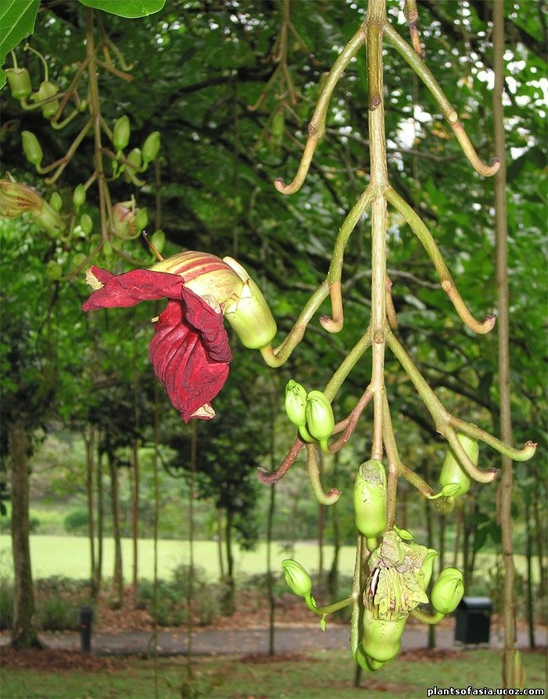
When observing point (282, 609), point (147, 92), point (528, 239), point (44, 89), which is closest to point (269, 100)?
point (147, 92)

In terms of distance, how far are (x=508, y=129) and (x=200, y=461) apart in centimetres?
683

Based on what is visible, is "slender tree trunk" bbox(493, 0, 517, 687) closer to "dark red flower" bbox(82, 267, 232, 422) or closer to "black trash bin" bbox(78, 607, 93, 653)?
"dark red flower" bbox(82, 267, 232, 422)

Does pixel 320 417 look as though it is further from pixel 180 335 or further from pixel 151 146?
pixel 151 146

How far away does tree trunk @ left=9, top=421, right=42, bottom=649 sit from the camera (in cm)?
775

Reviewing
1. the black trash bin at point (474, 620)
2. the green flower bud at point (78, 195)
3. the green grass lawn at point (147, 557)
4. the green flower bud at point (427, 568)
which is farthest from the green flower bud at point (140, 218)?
the black trash bin at point (474, 620)

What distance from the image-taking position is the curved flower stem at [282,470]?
580 millimetres

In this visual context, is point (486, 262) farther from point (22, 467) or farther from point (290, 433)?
point (290, 433)

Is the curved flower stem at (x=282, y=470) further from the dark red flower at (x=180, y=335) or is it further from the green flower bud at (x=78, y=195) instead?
the green flower bud at (x=78, y=195)

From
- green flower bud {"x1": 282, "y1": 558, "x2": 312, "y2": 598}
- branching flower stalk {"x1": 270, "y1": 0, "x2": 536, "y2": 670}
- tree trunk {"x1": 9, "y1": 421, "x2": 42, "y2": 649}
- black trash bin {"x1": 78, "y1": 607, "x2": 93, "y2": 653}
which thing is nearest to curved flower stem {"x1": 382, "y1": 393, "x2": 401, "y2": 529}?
branching flower stalk {"x1": 270, "y1": 0, "x2": 536, "y2": 670}

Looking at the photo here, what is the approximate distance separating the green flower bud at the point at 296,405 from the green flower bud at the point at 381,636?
0.14 metres

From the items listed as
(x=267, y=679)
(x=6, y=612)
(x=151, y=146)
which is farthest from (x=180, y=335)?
(x=6, y=612)

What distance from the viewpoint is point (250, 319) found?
0.66 meters

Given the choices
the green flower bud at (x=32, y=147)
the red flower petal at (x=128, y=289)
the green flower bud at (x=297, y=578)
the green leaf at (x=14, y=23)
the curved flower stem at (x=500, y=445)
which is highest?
the green flower bud at (x=32, y=147)

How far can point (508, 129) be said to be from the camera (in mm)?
3332
